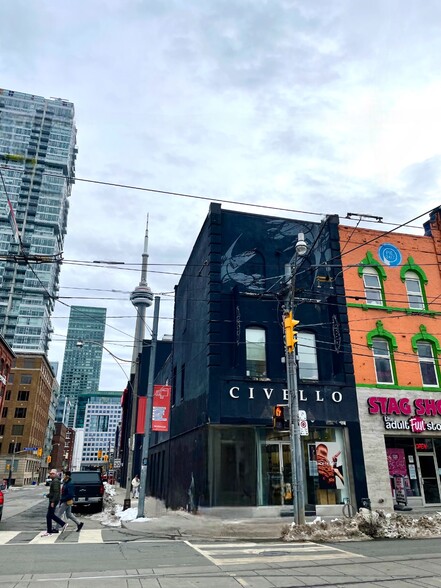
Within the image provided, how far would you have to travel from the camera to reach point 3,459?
86625 mm

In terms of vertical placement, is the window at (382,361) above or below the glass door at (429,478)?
above

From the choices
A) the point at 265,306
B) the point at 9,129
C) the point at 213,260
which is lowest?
the point at 265,306

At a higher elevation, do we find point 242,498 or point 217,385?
point 217,385

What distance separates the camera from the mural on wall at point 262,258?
65.6 feet

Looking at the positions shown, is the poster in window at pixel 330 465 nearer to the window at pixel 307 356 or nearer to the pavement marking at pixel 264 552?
the window at pixel 307 356

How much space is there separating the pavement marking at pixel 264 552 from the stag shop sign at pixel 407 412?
891cm

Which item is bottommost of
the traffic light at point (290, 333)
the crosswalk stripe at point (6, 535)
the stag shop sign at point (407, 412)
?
the crosswalk stripe at point (6, 535)

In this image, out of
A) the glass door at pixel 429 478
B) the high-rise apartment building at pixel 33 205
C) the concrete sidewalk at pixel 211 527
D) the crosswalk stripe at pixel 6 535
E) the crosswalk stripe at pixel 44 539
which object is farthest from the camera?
the high-rise apartment building at pixel 33 205

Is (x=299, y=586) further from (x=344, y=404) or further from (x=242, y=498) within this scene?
(x=344, y=404)

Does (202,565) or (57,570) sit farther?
(202,565)

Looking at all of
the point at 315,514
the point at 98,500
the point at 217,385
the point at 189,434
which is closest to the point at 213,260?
the point at 217,385

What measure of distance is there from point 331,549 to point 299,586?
14.0 feet

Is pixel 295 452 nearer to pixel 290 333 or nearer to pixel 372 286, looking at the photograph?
pixel 290 333

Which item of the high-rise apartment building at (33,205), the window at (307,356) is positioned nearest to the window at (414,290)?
the window at (307,356)
